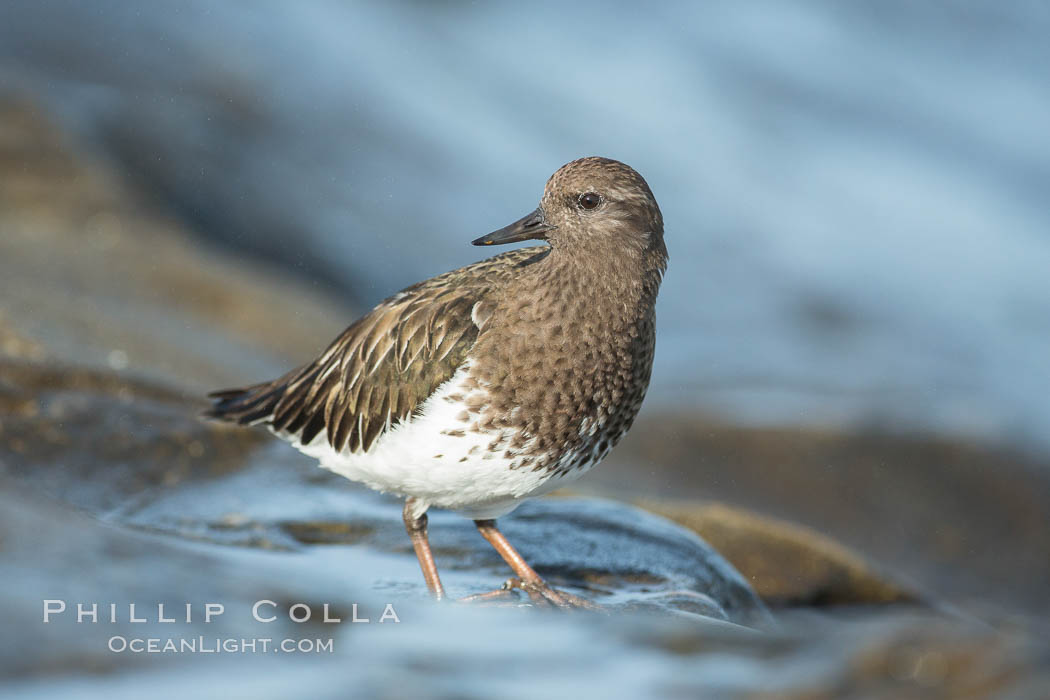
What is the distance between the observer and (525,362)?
3994 mm

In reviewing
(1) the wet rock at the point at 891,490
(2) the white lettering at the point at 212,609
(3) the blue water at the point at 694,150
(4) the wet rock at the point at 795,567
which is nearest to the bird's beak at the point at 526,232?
(2) the white lettering at the point at 212,609

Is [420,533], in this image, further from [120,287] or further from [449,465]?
[120,287]

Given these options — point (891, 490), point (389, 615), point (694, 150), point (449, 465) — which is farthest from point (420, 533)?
point (694, 150)

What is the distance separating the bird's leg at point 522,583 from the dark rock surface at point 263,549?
0.52 ft

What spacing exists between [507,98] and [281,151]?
Result: 355 cm

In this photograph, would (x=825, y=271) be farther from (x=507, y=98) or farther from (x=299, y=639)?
(x=299, y=639)

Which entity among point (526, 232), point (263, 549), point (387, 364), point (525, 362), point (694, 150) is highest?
point (694, 150)

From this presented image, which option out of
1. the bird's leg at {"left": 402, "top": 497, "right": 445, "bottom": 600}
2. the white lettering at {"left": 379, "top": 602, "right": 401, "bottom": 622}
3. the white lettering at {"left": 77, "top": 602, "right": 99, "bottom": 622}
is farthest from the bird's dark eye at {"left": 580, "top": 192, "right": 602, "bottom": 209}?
the white lettering at {"left": 77, "top": 602, "right": 99, "bottom": 622}

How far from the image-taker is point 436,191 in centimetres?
1155

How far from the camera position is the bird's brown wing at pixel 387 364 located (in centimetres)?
417

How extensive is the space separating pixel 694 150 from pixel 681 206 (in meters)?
1.12

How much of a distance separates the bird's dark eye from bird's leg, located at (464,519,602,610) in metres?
1.34

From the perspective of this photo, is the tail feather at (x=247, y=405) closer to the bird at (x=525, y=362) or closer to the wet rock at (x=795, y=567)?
the bird at (x=525, y=362)

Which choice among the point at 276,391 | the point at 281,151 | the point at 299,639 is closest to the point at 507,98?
the point at 281,151
